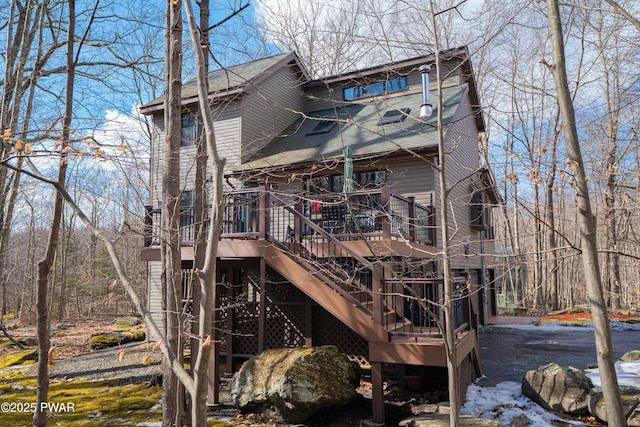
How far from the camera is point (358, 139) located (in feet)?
39.4

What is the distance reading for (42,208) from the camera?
27.1 meters

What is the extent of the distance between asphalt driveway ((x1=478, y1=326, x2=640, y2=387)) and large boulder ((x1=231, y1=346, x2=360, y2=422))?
10.5 ft

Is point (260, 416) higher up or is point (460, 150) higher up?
point (460, 150)

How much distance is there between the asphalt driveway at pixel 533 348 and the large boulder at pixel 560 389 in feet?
3.90

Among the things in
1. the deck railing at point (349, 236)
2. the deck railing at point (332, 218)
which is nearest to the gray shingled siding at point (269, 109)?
the deck railing at point (332, 218)

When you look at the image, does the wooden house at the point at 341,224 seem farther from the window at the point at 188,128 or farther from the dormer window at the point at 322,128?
the window at the point at 188,128

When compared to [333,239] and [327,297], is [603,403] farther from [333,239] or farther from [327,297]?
[333,239]

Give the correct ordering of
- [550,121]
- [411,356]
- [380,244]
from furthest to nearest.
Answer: [550,121], [380,244], [411,356]

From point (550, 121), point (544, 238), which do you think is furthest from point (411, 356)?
point (550, 121)

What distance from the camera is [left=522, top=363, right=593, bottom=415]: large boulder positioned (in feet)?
20.3

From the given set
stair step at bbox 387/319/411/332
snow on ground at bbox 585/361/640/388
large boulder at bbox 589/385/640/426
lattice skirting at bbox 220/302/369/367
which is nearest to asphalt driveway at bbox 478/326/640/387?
snow on ground at bbox 585/361/640/388

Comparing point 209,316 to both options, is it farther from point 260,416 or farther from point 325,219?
point 325,219

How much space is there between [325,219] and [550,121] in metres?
19.6

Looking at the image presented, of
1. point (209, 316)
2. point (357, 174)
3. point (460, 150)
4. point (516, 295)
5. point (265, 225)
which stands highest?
point (460, 150)
